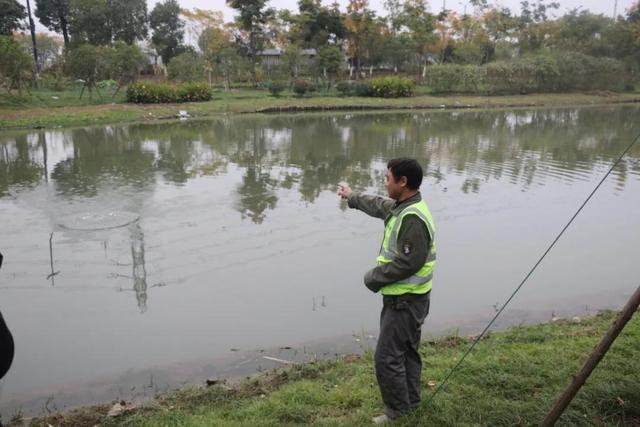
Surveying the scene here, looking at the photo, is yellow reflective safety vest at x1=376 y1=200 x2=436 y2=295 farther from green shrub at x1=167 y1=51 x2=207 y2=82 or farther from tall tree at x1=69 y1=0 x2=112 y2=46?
tall tree at x1=69 y1=0 x2=112 y2=46

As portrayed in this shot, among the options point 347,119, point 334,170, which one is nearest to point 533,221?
point 334,170

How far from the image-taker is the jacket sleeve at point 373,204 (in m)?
3.29

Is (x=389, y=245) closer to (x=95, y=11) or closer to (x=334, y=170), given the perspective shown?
(x=334, y=170)

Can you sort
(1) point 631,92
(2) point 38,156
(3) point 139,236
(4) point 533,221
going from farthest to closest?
(1) point 631,92 → (2) point 38,156 → (4) point 533,221 → (3) point 139,236

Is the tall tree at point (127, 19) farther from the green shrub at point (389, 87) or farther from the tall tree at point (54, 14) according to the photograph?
the green shrub at point (389, 87)

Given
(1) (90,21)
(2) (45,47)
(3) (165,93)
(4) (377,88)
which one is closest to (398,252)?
(3) (165,93)

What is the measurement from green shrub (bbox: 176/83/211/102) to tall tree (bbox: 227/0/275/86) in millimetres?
8594

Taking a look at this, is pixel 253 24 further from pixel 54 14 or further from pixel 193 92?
pixel 54 14

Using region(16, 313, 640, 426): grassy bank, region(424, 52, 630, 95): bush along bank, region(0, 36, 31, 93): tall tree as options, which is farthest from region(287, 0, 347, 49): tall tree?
region(16, 313, 640, 426): grassy bank

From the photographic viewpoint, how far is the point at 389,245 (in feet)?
10.1

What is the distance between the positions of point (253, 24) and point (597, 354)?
45230 millimetres

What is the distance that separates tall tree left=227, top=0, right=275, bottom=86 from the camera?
140 ft

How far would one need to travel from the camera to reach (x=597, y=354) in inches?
92.9

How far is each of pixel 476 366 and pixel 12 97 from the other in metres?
29.4
